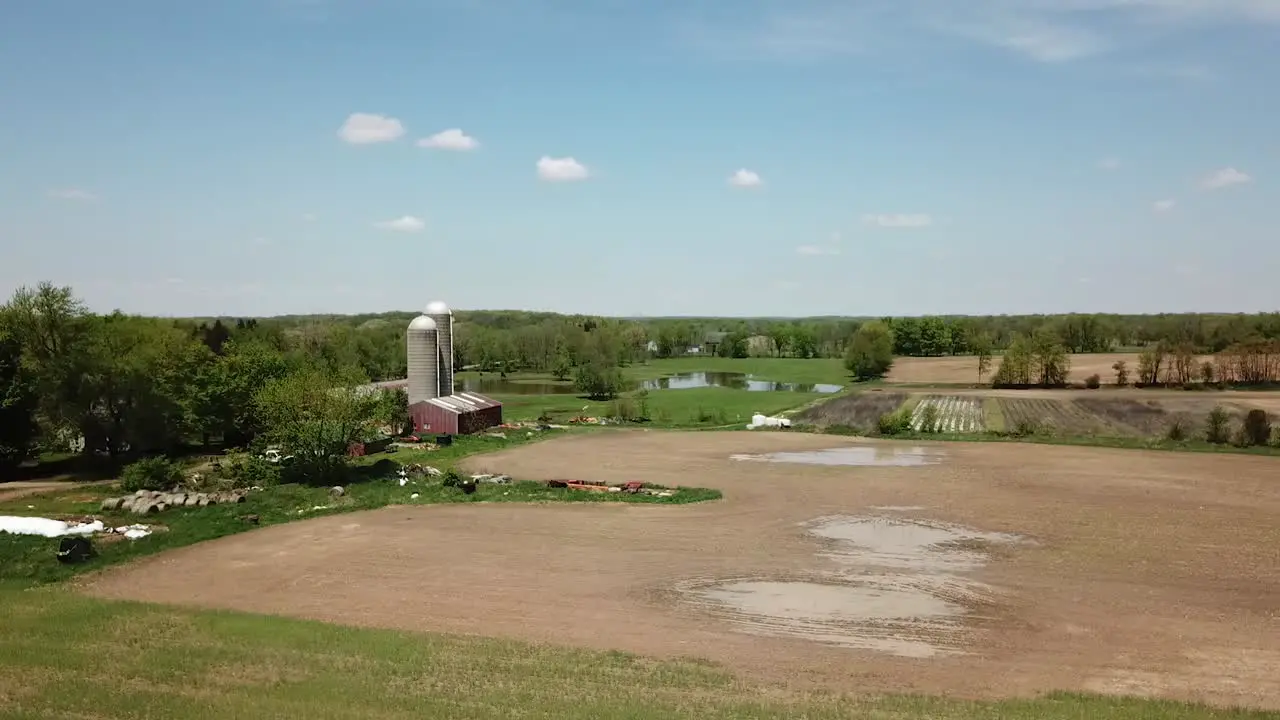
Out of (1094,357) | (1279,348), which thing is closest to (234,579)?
(1279,348)

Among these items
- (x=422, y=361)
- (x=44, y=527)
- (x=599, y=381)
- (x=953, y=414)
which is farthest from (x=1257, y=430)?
(x=44, y=527)

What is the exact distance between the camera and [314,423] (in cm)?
3931

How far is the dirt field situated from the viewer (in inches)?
735

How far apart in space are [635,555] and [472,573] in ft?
18.2

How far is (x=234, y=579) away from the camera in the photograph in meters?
24.9

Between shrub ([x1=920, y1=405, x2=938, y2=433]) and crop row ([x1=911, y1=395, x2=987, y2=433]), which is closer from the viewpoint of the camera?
shrub ([x1=920, y1=405, x2=938, y2=433])

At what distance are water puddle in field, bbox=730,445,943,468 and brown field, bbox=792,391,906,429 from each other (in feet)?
43.8

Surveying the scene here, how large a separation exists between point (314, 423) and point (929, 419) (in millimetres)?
46188

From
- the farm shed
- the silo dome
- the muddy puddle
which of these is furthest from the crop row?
the silo dome

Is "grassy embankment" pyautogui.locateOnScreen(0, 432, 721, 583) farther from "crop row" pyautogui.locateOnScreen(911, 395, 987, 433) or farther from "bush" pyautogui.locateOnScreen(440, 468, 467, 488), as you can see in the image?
"crop row" pyautogui.locateOnScreen(911, 395, 987, 433)

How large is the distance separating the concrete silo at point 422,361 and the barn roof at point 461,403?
0.99 m

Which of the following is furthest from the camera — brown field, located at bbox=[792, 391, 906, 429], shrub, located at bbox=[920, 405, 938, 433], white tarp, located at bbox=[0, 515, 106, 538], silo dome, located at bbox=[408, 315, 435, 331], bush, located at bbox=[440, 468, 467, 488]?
brown field, located at bbox=[792, 391, 906, 429]

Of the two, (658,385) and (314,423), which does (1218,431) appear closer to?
(314,423)

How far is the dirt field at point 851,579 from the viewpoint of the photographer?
18.7 meters
